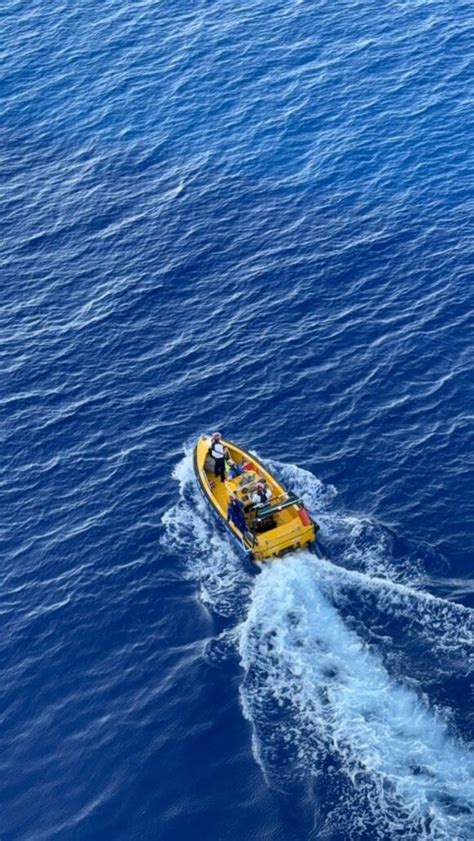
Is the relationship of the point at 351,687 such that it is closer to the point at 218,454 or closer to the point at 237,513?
the point at 237,513

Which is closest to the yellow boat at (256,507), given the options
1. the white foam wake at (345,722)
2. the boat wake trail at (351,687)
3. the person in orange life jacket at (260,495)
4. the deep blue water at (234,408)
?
the person in orange life jacket at (260,495)

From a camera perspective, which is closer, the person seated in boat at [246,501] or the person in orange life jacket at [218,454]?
the person seated in boat at [246,501]

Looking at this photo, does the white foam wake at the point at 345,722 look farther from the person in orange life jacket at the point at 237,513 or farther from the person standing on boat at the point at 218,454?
the person standing on boat at the point at 218,454

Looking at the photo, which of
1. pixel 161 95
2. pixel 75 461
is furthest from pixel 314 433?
pixel 161 95

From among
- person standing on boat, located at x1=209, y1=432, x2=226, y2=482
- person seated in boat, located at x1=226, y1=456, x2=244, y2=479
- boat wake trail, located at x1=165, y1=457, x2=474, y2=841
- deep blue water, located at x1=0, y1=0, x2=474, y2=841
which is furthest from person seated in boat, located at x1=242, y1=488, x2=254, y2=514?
boat wake trail, located at x1=165, y1=457, x2=474, y2=841

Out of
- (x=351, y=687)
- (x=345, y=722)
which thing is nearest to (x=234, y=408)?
(x=351, y=687)
